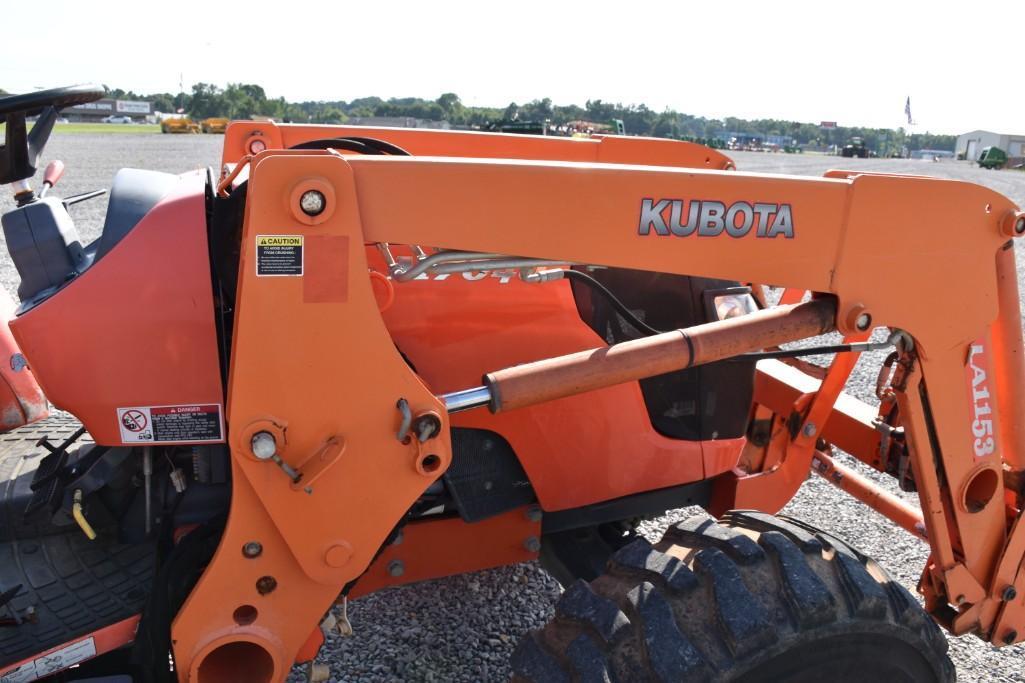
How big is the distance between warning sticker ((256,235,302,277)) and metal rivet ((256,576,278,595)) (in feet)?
2.30

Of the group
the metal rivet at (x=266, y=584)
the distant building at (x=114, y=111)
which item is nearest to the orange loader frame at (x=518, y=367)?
the metal rivet at (x=266, y=584)

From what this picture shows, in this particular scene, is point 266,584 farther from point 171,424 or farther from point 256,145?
point 256,145

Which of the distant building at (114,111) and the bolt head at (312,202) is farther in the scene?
the distant building at (114,111)

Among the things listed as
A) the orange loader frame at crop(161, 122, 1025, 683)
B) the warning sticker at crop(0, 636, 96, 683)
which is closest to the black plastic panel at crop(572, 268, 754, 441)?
the orange loader frame at crop(161, 122, 1025, 683)

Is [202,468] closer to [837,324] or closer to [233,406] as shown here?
[233,406]

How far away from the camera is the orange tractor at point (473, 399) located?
1763 mm

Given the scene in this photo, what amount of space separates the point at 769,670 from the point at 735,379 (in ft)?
3.11

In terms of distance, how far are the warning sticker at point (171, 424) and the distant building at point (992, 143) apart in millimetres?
88832

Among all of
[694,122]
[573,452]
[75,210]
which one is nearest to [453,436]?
[573,452]

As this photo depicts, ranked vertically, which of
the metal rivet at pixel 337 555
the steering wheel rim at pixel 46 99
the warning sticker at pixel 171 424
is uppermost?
the steering wheel rim at pixel 46 99

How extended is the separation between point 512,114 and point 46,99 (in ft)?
204

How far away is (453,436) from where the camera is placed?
2.24 metres

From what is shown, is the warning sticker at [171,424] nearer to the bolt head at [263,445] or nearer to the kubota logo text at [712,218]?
the bolt head at [263,445]

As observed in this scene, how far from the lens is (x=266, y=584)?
1861 mm
